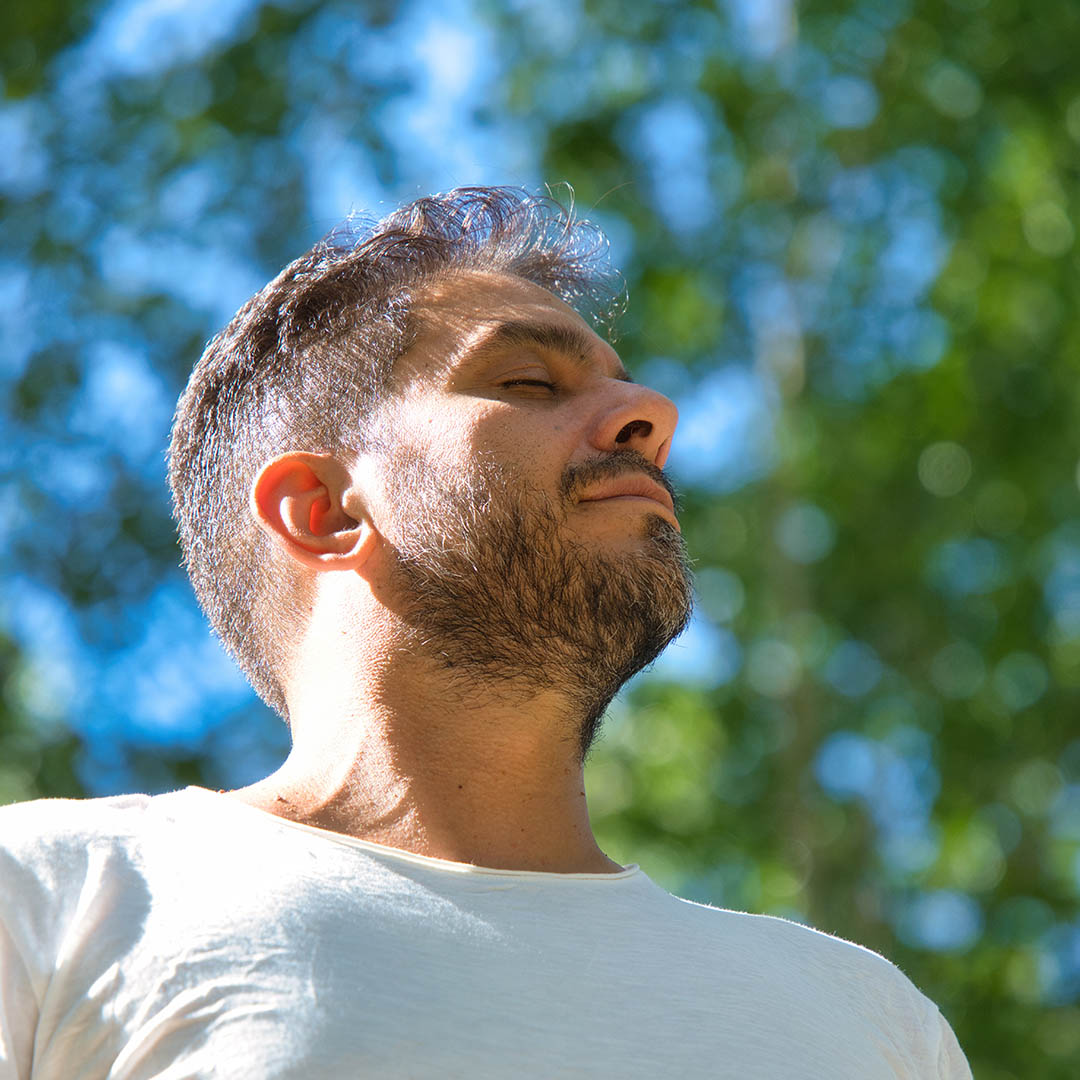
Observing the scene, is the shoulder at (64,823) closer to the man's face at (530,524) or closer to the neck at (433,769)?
the neck at (433,769)

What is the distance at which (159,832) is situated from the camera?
1820 millimetres

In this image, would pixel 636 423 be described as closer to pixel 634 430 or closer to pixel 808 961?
pixel 634 430

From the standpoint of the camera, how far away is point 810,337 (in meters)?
9.54

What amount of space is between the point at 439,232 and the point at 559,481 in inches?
28.4

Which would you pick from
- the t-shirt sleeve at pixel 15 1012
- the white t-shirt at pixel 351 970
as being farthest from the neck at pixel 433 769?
the t-shirt sleeve at pixel 15 1012

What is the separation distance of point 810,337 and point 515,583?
25.6ft

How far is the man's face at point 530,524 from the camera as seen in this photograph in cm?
209

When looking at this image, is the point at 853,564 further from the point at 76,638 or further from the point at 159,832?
the point at 159,832

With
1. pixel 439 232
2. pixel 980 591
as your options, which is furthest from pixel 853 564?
pixel 439 232

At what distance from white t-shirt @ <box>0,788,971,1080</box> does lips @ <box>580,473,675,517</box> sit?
554mm

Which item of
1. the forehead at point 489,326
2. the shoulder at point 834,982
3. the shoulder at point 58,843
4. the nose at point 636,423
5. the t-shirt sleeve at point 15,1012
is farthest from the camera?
the forehead at point 489,326

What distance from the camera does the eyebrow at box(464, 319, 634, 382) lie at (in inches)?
89.6

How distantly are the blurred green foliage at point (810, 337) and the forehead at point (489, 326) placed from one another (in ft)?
18.2

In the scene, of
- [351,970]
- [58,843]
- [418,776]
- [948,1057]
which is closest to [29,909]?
[58,843]
